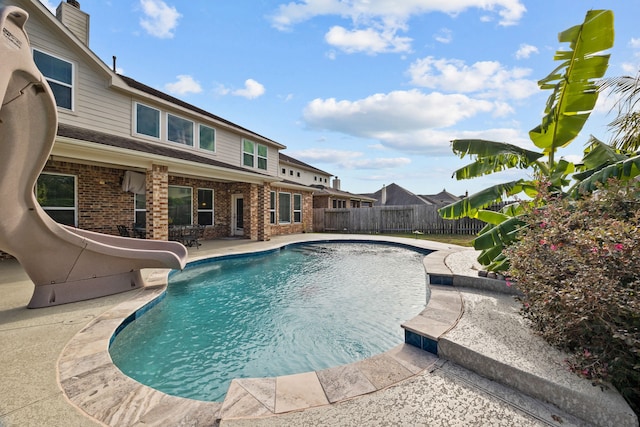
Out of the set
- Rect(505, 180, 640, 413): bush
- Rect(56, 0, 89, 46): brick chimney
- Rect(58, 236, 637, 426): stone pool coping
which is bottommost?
Rect(58, 236, 637, 426): stone pool coping

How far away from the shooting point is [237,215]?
588 inches

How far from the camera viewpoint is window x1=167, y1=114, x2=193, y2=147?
10.9 metres

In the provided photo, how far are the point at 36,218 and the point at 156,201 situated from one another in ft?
15.6

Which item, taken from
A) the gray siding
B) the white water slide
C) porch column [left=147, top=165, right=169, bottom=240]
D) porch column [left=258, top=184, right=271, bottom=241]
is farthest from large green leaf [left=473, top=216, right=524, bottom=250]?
the gray siding

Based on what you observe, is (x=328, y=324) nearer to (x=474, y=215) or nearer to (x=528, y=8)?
(x=474, y=215)

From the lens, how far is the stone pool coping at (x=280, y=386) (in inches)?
80.9

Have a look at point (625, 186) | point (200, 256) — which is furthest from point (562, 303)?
point (200, 256)

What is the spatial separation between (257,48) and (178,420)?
11182mm

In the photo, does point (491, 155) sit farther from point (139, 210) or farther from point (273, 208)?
point (139, 210)

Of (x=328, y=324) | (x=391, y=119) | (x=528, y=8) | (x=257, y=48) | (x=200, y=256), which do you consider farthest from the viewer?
(x=391, y=119)

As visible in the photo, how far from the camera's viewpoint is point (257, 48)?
389 inches

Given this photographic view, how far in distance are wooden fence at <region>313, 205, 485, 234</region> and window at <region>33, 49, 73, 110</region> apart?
15181 millimetres

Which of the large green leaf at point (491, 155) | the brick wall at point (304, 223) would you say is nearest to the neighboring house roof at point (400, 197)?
the brick wall at point (304, 223)

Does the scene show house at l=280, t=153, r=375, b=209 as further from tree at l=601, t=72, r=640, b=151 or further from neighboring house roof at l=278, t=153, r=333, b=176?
tree at l=601, t=72, r=640, b=151
